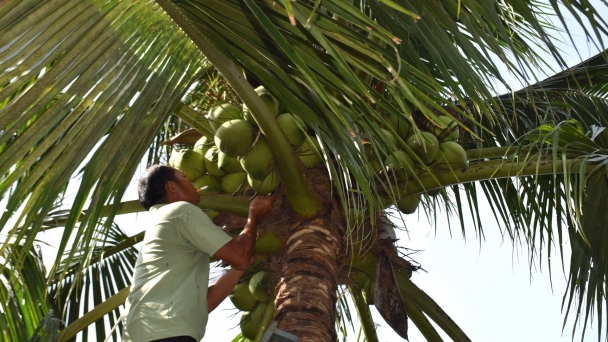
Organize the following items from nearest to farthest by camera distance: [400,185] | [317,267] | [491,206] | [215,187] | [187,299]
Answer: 1. [187,299]
2. [317,267]
3. [400,185]
4. [215,187]
5. [491,206]

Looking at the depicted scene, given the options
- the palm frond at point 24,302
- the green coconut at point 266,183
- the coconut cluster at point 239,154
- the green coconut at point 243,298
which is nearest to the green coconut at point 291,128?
the coconut cluster at point 239,154

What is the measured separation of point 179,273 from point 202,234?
0.17 metres

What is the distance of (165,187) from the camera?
3.47 meters

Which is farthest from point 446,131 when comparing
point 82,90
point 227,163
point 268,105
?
point 82,90

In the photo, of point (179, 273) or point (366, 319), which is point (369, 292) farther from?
point (179, 273)

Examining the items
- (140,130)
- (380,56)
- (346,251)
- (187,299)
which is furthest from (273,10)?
(346,251)

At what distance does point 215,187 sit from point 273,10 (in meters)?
1.75

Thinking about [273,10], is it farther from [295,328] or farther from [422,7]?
[295,328]

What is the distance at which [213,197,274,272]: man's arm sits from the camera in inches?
116

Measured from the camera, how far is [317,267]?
3.17 meters

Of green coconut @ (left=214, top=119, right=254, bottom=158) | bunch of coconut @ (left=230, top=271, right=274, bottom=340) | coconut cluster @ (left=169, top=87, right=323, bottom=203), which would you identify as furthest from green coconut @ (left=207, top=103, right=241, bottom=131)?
bunch of coconut @ (left=230, top=271, right=274, bottom=340)

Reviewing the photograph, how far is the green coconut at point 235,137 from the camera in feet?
Result: 10.5

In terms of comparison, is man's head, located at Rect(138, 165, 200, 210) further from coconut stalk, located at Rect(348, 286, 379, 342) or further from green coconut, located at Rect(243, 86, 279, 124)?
coconut stalk, located at Rect(348, 286, 379, 342)

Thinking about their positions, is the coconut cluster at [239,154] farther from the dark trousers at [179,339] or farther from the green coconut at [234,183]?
the dark trousers at [179,339]
